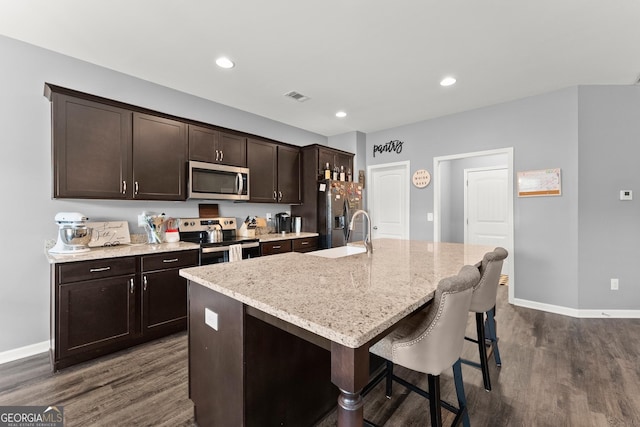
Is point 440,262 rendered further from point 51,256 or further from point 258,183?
point 51,256

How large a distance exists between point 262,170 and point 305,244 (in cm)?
124

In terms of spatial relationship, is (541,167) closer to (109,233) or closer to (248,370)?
(248,370)

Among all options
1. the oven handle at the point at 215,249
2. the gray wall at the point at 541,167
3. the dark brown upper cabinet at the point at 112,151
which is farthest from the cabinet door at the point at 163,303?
the gray wall at the point at 541,167

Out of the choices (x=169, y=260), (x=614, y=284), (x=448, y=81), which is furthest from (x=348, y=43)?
(x=614, y=284)

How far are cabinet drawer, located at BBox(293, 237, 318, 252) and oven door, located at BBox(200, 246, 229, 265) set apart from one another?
1090 mm

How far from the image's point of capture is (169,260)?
2.69 metres

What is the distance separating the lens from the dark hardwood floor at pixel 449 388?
1670 millimetres

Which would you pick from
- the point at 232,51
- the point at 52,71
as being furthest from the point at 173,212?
the point at 232,51

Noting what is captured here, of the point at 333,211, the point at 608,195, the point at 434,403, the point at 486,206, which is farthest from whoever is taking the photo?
the point at 486,206

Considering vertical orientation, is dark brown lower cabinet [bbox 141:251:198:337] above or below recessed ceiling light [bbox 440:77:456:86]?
below

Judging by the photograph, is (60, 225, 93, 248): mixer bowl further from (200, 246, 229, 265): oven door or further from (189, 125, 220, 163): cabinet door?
(189, 125, 220, 163): cabinet door

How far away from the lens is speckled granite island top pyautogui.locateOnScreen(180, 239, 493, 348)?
0.87 meters

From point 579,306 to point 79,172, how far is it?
5377 millimetres

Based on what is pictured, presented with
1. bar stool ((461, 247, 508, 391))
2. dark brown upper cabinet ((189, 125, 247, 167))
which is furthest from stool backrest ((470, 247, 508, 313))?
dark brown upper cabinet ((189, 125, 247, 167))
